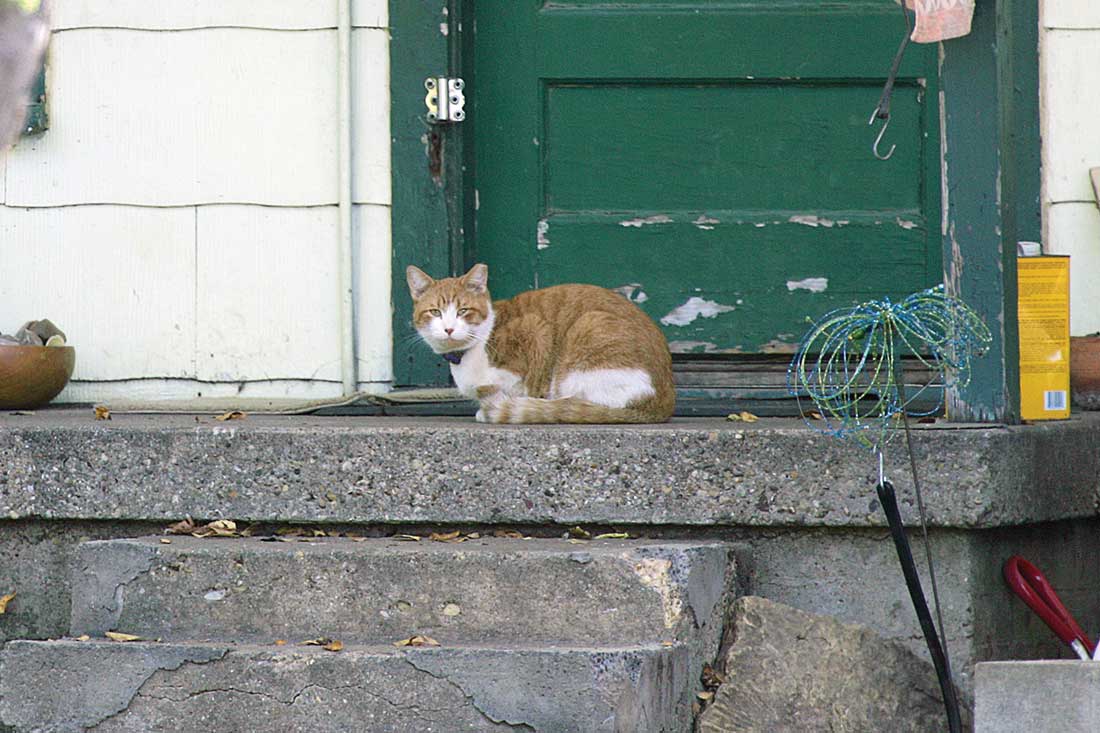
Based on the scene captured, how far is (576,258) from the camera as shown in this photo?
4.88m

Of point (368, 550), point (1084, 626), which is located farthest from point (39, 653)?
point (1084, 626)

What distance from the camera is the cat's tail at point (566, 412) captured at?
160 inches

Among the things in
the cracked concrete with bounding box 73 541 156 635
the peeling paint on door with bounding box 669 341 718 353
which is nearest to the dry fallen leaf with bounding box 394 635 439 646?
the cracked concrete with bounding box 73 541 156 635

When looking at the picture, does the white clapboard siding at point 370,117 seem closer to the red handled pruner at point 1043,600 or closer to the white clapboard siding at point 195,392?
the white clapboard siding at point 195,392

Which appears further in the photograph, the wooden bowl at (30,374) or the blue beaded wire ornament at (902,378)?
the wooden bowl at (30,374)

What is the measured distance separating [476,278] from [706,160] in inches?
35.8

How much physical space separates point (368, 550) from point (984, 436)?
1.46 meters

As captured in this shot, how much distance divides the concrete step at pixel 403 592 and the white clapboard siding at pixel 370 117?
1551 millimetres

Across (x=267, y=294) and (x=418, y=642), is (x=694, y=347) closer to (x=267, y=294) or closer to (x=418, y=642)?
(x=267, y=294)

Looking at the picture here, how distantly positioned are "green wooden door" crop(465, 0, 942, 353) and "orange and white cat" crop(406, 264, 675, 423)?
43cm

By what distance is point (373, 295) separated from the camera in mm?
4785

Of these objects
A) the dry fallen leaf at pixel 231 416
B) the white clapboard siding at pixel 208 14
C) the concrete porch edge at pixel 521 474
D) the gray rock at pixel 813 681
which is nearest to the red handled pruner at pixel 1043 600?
the concrete porch edge at pixel 521 474

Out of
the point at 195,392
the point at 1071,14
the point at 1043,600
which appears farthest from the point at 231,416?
the point at 1071,14

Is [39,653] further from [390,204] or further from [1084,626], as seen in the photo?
[1084,626]
